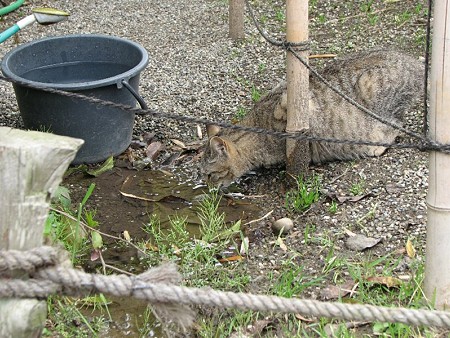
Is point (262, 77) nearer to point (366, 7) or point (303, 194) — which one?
point (366, 7)

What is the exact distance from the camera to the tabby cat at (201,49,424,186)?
16.3 feet

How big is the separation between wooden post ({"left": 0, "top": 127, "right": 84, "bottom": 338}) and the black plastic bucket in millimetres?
2778

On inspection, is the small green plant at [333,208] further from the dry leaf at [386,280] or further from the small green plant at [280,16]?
the small green plant at [280,16]

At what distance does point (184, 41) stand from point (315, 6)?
1438 millimetres

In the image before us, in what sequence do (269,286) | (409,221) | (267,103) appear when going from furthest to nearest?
(267,103) < (409,221) < (269,286)

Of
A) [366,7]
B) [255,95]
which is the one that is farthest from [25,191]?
[366,7]

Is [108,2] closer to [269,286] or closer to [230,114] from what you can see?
[230,114]

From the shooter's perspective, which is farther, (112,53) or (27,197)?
(112,53)

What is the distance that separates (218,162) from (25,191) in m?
3.21

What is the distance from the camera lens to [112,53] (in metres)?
5.48

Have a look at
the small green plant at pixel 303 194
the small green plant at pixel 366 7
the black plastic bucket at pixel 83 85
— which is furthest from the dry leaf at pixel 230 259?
the small green plant at pixel 366 7

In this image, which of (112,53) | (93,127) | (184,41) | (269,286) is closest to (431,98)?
(269,286)

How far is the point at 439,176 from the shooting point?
9.64ft

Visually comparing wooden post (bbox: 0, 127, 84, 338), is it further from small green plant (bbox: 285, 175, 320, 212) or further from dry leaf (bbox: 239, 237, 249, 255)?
small green plant (bbox: 285, 175, 320, 212)
